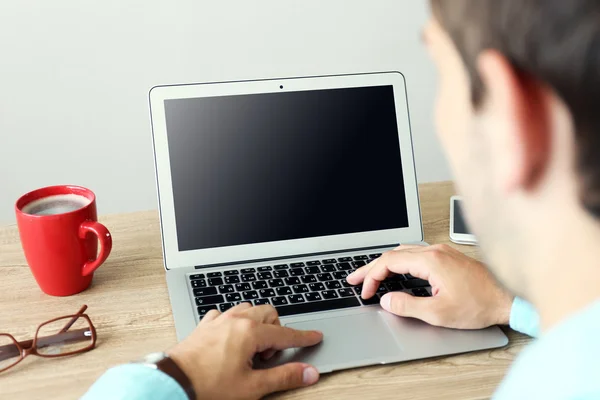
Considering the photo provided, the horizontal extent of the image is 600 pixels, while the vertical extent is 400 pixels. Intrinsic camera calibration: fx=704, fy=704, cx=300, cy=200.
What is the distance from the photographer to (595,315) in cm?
47

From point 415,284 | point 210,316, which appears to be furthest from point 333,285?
point 210,316

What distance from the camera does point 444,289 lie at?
0.96 m

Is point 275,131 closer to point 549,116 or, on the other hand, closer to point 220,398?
point 220,398

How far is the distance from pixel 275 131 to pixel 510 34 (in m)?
0.74

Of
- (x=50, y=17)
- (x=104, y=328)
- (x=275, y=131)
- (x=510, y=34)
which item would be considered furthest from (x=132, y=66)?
(x=510, y=34)

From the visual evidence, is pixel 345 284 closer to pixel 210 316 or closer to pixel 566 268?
pixel 210 316

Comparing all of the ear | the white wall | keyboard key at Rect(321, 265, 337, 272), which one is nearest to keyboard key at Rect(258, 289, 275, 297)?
keyboard key at Rect(321, 265, 337, 272)

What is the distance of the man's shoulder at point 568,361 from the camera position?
18.6 inches

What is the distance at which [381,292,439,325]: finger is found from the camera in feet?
3.09

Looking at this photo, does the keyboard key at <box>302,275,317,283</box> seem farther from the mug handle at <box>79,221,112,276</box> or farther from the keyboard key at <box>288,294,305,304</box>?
the mug handle at <box>79,221,112,276</box>

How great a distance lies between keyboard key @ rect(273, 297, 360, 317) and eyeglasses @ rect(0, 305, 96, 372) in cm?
26

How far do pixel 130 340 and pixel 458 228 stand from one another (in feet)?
1.98

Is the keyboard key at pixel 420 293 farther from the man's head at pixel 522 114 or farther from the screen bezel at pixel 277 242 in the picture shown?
the man's head at pixel 522 114

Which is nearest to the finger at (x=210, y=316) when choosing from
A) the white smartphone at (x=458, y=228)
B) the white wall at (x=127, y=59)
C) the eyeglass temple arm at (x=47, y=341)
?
the eyeglass temple arm at (x=47, y=341)
